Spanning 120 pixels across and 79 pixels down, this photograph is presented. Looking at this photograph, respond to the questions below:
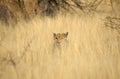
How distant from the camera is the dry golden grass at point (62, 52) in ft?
12.9

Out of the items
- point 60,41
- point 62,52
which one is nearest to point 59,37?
point 60,41

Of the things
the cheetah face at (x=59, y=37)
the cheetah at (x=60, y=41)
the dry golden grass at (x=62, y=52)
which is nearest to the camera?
the dry golden grass at (x=62, y=52)

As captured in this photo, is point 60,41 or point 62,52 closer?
point 62,52

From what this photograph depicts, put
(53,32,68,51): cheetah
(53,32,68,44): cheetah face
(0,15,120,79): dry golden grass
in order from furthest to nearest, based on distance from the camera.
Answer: (53,32,68,44): cheetah face
(53,32,68,51): cheetah
(0,15,120,79): dry golden grass

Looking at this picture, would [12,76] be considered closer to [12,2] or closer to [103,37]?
[103,37]

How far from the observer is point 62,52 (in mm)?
4316

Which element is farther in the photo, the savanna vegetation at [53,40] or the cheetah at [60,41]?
the cheetah at [60,41]

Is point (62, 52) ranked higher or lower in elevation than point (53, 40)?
lower

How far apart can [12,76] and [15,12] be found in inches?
79.9

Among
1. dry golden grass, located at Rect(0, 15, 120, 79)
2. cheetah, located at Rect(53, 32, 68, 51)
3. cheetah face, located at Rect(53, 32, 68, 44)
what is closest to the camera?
dry golden grass, located at Rect(0, 15, 120, 79)

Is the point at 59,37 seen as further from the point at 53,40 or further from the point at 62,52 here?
the point at 62,52

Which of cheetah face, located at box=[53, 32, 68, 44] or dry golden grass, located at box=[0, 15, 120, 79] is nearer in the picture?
dry golden grass, located at box=[0, 15, 120, 79]

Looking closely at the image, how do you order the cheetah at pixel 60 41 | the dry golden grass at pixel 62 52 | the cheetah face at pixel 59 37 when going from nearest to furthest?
the dry golden grass at pixel 62 52, the cheetah at pixel 60 41, the cheetah face at pixel 59 37

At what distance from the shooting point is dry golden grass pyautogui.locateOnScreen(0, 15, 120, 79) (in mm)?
3943
